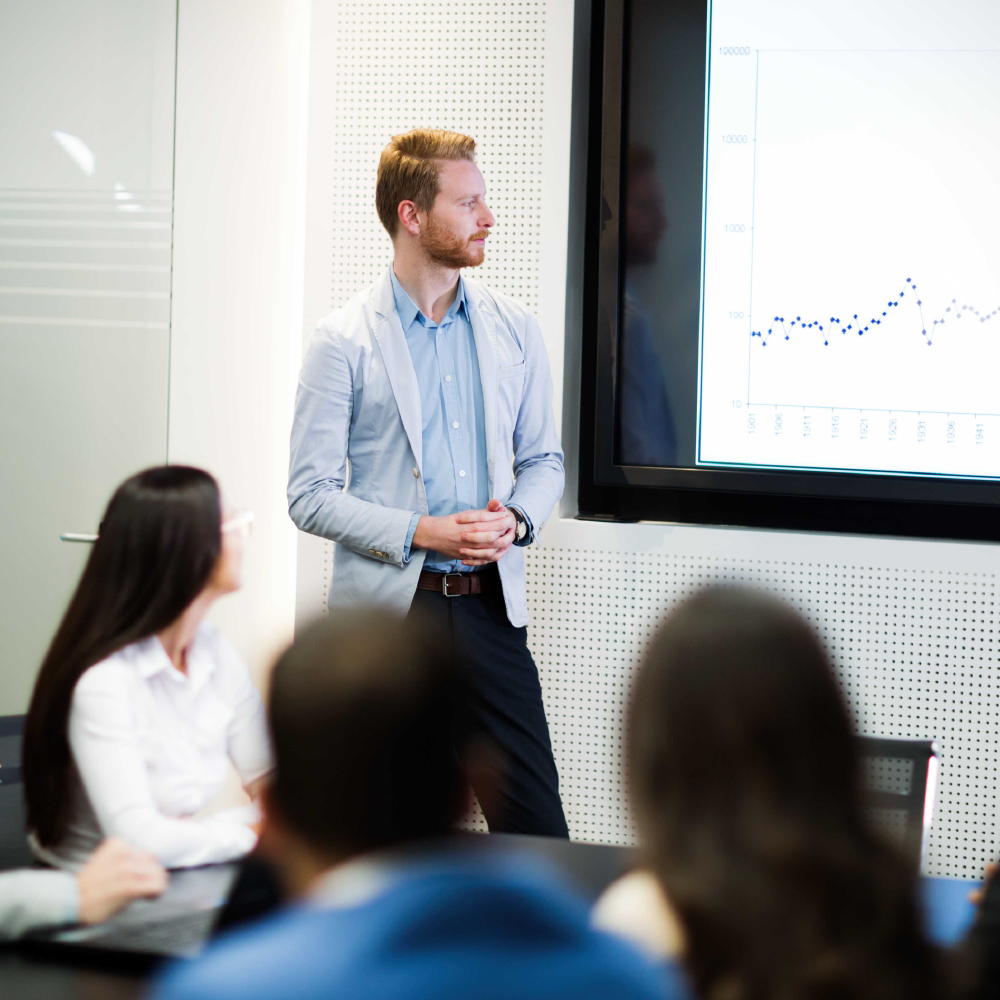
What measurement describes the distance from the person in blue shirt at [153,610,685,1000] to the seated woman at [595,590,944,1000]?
6 centimetres

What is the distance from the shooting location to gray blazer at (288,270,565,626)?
2621mm

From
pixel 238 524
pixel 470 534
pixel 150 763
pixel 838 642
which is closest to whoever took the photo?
pixel 150 763

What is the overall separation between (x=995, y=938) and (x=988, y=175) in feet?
8.22

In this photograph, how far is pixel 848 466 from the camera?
10.1ft

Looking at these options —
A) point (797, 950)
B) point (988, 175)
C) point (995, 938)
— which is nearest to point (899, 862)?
point (797, 950)

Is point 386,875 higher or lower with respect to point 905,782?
higher

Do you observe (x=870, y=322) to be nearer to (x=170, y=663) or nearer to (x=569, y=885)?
(x=569, y=885)

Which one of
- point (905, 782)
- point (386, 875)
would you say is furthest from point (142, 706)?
point (905, 782)

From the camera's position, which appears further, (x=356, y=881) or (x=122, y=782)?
(x=122, y=782)

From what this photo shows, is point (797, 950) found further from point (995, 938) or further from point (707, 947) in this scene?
point (995, 938)

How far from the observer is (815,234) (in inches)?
119

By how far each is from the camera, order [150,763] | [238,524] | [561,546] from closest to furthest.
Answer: [150,763]
[238,524]
[561,546]

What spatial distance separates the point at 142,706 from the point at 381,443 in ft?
4.84

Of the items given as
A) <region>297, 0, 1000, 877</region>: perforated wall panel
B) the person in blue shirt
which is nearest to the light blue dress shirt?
<region>297, 0, 1000, 877</region>: perforated wall panel
